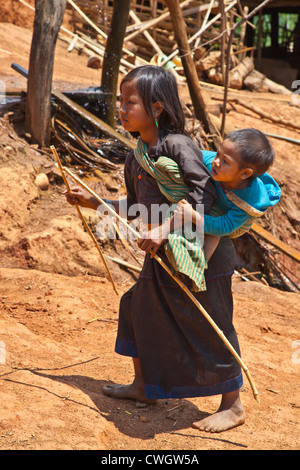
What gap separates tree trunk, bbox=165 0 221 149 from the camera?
6.44 m

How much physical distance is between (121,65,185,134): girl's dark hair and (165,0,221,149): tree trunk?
14.7 ft

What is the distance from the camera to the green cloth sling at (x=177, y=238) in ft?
7.22

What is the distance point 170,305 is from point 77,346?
46.6 inches

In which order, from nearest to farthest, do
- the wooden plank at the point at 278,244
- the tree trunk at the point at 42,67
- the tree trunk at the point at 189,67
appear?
the tree trunk at the point at 42,67, the wooden plank at the point at 278,244, the tree trunk at the point at 189,67

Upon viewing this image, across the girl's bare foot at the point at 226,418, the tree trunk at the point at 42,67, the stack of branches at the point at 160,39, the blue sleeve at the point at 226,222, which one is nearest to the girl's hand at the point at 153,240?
the blue sleeve at the point at 226,222

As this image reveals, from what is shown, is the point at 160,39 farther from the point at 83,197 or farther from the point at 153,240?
the point at 153,240

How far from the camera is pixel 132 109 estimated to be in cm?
233

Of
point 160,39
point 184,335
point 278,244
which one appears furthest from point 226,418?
point 160,39

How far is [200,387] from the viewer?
2.43 meters

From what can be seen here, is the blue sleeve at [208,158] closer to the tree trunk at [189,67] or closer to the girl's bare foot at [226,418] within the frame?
the girl's bare foot at [226,418]

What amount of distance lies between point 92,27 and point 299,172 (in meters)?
7.60

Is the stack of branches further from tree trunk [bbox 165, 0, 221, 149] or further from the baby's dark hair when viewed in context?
the baby's dark hair

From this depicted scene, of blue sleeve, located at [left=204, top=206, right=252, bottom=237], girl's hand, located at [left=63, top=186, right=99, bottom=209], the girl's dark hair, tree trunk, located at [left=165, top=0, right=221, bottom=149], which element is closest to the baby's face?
blue sleeve, located at [left=204, top=206, right=252, bottom=237]

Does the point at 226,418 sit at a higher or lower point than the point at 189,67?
lower
